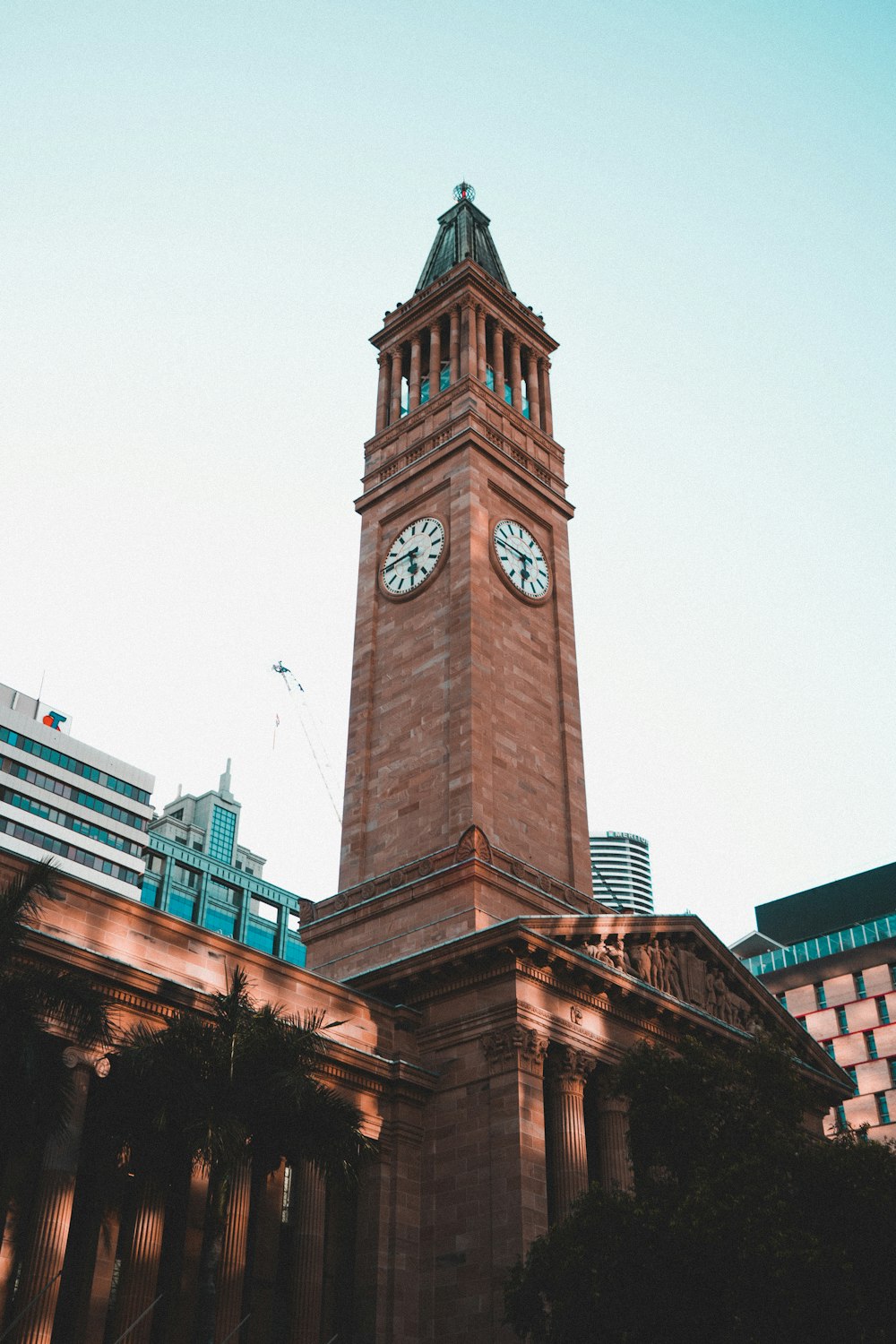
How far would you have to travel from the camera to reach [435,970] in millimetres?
39719

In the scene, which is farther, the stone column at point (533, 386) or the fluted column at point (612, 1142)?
the stone column at point (533, 386)

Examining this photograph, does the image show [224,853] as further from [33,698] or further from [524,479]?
[524,479]

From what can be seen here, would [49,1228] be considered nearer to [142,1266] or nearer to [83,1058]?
[142,1266]

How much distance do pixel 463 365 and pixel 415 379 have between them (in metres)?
3.17

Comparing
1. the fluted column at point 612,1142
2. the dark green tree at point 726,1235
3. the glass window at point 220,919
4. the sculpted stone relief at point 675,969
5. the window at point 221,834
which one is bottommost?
the dark green tree at point 726,1235

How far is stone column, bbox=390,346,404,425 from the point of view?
59969mm

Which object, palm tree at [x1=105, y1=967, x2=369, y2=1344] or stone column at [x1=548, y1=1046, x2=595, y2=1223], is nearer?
palm tree at [x1=105, y1=967, x2=369, y2=1344]

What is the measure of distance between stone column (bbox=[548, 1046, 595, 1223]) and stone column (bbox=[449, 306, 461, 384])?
99.8 ft

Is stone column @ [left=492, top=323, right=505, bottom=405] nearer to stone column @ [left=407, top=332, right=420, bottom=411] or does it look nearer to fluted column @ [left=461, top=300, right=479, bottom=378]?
fluted column @ [left=461, top=300, right=479, bottom=378]

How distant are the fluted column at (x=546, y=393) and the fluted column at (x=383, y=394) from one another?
23.3ft

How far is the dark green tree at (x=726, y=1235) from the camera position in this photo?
84.0 feet


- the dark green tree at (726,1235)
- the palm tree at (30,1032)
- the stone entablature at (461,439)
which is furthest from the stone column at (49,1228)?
the stone entablature at (461,439)

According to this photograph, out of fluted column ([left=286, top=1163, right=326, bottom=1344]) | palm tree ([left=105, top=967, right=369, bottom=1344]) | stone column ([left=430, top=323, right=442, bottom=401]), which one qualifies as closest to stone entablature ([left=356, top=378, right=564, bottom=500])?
stone column ([left=430, top=323, right=442, bottom=401])

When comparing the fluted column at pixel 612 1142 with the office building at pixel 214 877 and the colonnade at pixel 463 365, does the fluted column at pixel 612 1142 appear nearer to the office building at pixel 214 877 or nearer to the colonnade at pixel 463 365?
the colonnade at pixel 463 365
